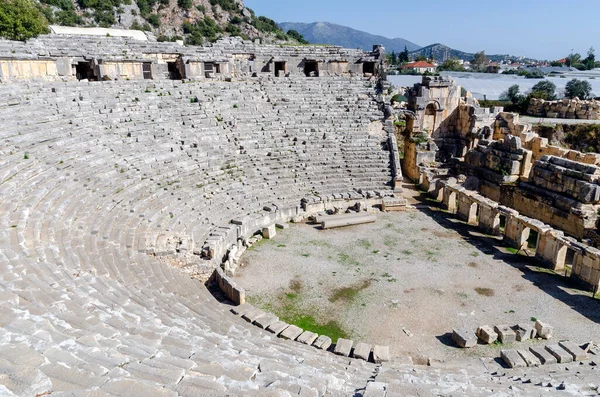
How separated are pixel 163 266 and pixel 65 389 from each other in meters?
6.05

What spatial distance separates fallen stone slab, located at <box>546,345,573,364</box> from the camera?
8094 mm

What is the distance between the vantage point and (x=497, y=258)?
12820mm

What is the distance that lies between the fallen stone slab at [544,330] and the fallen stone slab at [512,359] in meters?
1.19

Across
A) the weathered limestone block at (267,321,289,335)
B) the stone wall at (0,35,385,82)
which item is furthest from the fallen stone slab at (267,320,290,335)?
the stone wall at (0,35,385,82)

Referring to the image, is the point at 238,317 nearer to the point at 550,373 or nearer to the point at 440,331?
the point at 440,331

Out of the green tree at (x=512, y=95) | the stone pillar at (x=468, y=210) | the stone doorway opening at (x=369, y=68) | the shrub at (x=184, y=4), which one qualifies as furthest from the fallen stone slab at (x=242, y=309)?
the shrub at (x=184, y=4)

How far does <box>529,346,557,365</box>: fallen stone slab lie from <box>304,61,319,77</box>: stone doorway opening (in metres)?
16.5

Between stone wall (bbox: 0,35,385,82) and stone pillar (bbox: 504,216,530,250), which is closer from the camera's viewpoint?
stone pillar (bbox: 504,216,530,250)

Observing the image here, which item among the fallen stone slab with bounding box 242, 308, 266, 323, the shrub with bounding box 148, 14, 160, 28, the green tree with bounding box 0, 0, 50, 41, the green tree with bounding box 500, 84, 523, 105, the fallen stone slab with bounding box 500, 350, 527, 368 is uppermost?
the shrub with bounding box 148, 14, 160, 28

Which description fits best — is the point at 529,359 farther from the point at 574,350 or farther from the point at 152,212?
the point at 152,212

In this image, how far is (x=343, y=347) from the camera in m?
8.27

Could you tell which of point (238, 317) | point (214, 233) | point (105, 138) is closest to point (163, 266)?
point (238, 317)

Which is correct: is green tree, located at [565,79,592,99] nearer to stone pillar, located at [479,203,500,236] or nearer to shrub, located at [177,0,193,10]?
Result: stone pillar, located at [479,203,500,236]

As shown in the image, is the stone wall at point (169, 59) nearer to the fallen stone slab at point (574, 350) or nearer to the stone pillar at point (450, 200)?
the stone pillar at point (450, 200)
